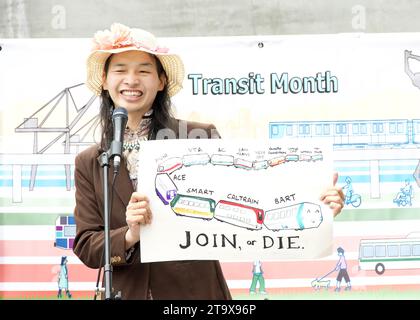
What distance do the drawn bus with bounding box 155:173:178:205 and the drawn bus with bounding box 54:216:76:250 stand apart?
4.67ft

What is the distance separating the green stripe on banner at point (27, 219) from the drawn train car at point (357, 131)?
1275mm

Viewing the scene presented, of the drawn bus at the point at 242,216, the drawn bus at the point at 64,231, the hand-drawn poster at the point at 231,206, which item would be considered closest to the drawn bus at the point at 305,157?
the hand-drawn poster at the point at 231,206

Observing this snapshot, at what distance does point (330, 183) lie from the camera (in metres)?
2.64

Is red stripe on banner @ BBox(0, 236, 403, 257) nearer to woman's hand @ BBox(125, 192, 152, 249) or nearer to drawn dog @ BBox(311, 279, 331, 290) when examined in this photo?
drawn dog @ BBox(311, 279, 331, 290)

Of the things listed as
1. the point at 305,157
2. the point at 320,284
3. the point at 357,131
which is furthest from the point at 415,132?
the point at 305,157

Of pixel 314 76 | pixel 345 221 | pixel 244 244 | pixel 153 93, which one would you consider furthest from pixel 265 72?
pixel 244 244

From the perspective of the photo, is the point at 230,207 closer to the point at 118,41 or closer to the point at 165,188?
the point at 165,188

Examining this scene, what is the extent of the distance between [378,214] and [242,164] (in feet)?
4.84

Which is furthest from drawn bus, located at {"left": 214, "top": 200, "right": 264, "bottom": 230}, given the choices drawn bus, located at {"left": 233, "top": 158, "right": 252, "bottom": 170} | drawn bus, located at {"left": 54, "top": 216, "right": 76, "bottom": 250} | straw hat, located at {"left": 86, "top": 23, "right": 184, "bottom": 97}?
drawn bus, located at {"left": 54, "top": 216, "right": 76, "bottom": 250}

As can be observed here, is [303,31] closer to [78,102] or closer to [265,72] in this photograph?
[265,72]

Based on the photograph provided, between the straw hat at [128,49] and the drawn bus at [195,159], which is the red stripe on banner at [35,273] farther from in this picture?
the drawn bus at [195,159]

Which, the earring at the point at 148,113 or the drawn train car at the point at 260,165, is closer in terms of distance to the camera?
the drawn train car at the point at 260,165

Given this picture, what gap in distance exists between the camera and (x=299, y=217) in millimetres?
2617

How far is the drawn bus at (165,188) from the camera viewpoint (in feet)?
8.62
